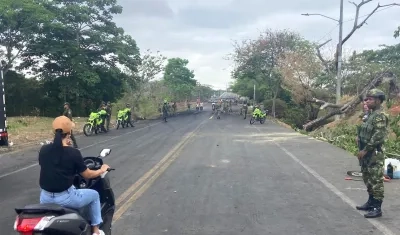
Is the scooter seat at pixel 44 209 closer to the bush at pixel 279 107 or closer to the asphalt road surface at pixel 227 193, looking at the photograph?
the asphalt road surface at pixel 227 193

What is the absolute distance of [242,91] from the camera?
73125mm

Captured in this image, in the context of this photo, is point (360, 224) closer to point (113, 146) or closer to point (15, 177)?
point (15, 177)

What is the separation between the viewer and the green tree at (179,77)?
77250 millimetres

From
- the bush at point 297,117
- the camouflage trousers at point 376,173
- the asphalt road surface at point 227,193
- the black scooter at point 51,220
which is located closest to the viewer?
the black scooter at point 51,220

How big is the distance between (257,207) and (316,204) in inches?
40.9

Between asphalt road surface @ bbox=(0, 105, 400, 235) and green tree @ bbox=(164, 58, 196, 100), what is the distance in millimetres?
63205

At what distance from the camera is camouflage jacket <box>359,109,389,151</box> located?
245 inches

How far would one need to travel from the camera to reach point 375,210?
628 centimetres

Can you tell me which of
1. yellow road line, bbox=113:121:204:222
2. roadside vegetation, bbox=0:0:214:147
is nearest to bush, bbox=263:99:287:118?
roadside vegetation, bbox=0:0:214:147

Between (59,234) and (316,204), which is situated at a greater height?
(59,234)

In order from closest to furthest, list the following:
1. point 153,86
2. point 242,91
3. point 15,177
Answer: point 15,177, point 153,86, point 242,91

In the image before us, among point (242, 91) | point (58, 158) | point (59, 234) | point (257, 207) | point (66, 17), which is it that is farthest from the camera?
point (242, 91)

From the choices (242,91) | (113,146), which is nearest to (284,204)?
(113,146)

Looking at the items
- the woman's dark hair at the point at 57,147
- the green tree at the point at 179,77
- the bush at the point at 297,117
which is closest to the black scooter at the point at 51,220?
the woman's dark hair at the point at 57,147
